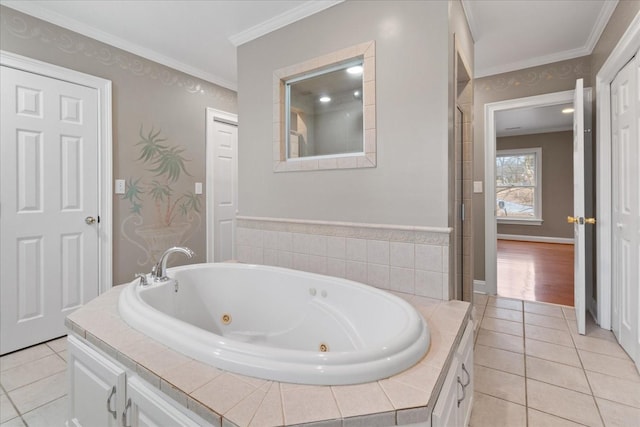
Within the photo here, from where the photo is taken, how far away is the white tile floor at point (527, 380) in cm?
146

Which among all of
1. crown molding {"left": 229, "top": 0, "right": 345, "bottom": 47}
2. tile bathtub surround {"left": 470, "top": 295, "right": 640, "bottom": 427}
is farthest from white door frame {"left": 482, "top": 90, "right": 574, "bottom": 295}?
crown molding {"left": 229, "top": 0, "right": 345, "bottom": 47}

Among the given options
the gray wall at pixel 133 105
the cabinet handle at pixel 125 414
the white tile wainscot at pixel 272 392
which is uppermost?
the gray wall at pixel 133 105

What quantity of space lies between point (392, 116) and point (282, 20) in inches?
46.2

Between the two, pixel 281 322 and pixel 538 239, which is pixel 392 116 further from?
pixel 538 239

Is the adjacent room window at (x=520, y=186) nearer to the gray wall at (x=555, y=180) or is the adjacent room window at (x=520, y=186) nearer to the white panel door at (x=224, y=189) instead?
the gray wall at (x=555, y=180)

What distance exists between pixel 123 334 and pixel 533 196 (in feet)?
25.8

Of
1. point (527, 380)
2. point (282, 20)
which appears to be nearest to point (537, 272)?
point (527, 380)

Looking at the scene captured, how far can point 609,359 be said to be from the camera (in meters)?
1.92

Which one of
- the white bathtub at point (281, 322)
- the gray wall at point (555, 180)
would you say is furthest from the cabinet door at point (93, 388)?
the gray wall at point (555, 180)

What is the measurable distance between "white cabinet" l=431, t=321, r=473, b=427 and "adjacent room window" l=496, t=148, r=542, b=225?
600 cm

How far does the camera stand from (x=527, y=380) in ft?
5.70

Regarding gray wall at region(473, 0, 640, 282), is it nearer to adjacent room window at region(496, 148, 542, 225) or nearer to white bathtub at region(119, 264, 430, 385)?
white bathtub at region(119, 264, 430, 385)

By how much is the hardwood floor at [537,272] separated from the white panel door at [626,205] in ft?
3.25

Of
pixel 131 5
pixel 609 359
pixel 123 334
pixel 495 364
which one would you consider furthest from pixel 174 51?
pixel 609 359
